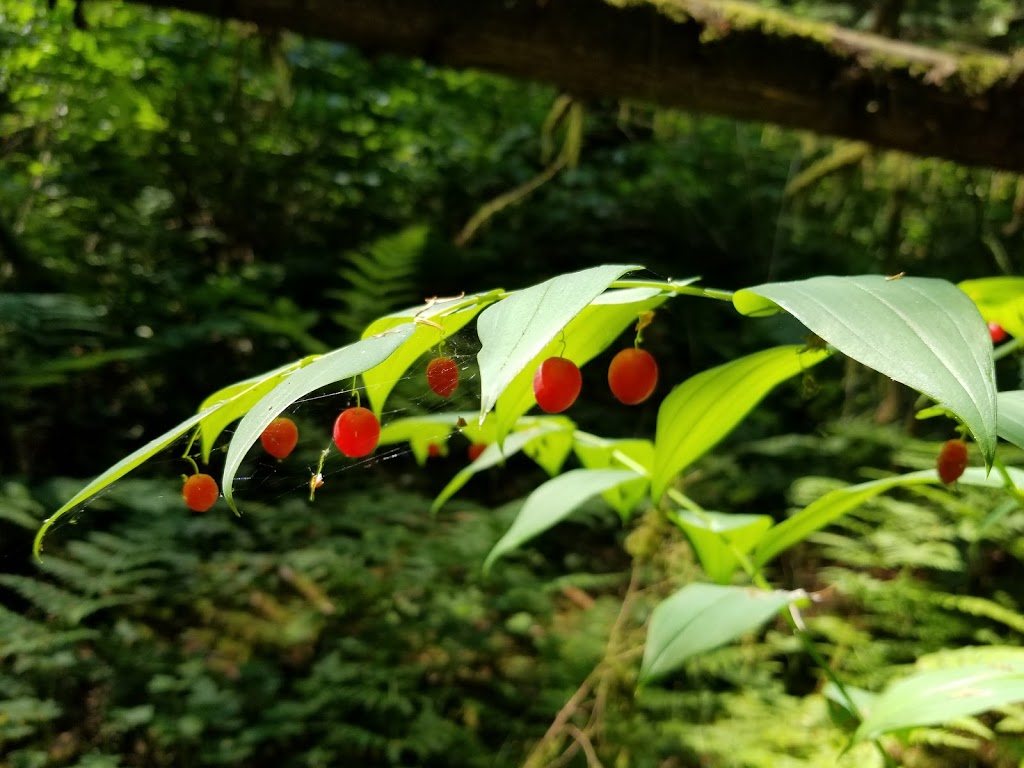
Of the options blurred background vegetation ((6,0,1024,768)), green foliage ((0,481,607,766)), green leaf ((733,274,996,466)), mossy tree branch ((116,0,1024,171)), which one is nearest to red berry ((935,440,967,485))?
blurred background vegetation ((6,0,1024,768))

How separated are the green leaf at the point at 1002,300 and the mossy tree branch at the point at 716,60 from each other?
1622mm

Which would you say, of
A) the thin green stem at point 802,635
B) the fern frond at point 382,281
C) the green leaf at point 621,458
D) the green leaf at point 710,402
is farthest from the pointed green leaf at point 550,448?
the fern frond at point 382,281

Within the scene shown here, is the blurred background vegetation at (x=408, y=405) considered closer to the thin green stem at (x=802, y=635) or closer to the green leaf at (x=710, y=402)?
the green leaf at (x=710, y=402)

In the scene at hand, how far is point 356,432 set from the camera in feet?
1.70

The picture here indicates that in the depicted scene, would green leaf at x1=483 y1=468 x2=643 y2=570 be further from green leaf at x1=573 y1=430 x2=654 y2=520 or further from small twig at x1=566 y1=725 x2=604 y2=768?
small twig at x1=566 y1=725 x2=604 y2=768

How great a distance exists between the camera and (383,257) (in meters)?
3.07

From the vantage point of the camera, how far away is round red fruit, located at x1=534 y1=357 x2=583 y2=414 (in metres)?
0.48

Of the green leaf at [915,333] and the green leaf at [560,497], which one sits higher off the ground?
the green leaf at [915,333]

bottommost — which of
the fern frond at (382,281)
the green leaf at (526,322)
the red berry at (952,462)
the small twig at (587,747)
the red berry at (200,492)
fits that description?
the small twig at (587,747)

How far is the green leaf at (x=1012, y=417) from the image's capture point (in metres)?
0.49

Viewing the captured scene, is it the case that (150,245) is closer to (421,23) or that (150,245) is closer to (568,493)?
(421,23)

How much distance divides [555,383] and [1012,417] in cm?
38

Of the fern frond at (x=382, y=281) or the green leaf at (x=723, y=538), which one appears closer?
the green leaf at (x=723, y=538)

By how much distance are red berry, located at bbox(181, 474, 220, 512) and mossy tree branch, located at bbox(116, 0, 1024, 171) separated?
172 cm
